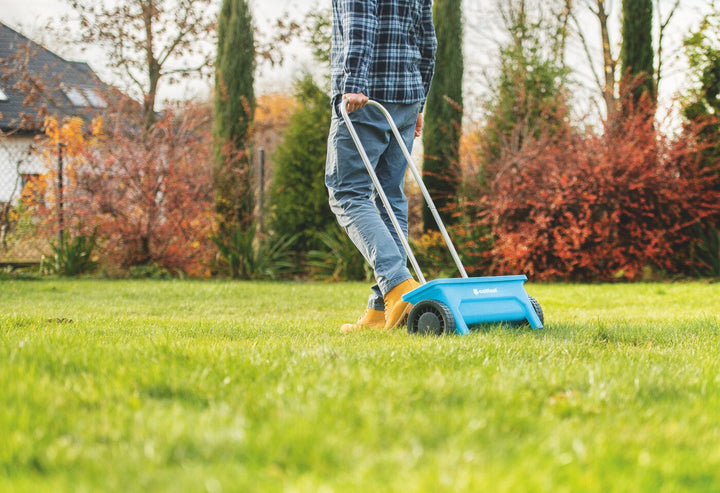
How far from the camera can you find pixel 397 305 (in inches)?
143

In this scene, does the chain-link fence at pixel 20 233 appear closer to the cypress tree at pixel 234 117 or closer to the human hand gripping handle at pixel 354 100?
the cypress tree at pixel 234 117

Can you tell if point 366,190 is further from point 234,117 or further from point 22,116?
point 22,116

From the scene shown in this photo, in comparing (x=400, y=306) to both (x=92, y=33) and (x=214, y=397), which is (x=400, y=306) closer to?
(x=214, y=397)

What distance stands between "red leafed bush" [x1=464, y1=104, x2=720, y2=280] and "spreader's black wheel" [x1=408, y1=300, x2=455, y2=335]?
5.92m

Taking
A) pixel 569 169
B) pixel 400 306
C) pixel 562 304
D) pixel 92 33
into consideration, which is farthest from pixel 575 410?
pixel 92 33

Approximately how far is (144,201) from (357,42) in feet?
23.0

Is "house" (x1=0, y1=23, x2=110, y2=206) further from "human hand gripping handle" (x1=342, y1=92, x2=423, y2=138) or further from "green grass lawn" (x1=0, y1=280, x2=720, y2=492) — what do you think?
"green grass lawn" (x1=0, y1=280, x2=720, y2=492)

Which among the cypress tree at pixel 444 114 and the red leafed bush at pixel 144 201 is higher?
the cypress tree at pixel 444 114

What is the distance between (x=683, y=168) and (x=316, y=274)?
5.40 metres

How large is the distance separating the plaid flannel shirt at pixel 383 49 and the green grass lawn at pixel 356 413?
142 cm

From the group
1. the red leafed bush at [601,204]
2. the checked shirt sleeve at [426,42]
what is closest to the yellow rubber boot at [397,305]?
the checked shirt sleeve at [426,42]

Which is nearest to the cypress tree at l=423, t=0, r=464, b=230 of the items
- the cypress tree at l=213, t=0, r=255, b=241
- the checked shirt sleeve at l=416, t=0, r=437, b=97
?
the cypress tree at l=213, t=0, r=255, b=241

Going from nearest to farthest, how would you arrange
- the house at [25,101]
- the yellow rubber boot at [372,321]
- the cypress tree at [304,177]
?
1. the yellow rubber boot at [372,321]
2. the cypress tree at [304,177]
3. the house at [25,101]

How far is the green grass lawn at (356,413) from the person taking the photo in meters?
1.44
